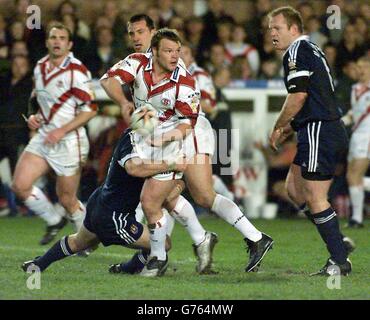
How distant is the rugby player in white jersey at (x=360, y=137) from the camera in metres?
14.0

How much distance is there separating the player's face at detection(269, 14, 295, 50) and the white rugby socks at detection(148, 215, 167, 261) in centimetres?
165

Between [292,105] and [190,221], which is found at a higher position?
[292,105]

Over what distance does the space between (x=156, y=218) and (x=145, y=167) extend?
449 mm

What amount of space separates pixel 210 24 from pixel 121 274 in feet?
26.4

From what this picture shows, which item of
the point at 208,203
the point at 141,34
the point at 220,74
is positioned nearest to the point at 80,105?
the point at 141,34

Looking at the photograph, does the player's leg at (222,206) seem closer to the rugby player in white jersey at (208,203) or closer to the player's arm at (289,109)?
the rugby player in white jersey at (208,203)

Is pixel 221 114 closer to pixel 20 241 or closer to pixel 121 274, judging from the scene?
pixel 20 241

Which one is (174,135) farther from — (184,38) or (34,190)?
(184,38)

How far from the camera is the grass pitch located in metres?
7.79

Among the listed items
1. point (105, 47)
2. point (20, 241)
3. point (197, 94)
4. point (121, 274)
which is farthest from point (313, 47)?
point (105, 47)

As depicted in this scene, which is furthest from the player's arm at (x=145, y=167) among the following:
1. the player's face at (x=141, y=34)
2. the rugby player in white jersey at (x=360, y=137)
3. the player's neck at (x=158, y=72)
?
the rugby player in white jersey at (x=360, y=137)

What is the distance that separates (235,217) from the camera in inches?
358

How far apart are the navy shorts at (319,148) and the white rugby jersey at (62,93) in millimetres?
2836

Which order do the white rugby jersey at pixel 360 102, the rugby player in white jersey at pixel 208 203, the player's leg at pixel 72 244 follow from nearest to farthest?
1. the player's leg at pixel 72 244
2. the rugby player in white jersey at pixel 208 203
3. the white rugby jersey at pixel 360 102
